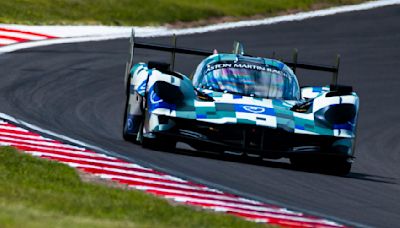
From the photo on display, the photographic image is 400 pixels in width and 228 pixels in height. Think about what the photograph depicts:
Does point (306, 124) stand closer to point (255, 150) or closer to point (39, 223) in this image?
point (255, 150)

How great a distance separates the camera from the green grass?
8.73 m

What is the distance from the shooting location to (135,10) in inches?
1229

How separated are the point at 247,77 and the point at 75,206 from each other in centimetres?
623

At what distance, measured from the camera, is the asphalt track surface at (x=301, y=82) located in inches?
511

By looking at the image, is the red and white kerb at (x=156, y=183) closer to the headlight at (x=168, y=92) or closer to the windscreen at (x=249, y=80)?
the headlight at (x=168, y=92)

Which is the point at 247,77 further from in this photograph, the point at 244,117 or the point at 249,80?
the point at 244,117

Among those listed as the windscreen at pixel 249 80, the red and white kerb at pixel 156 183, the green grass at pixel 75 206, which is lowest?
the red and white kerb at pixel 156 183

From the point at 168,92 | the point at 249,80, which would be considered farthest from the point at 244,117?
the point at 249,80

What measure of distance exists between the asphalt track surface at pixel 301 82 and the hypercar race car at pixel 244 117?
25 cm

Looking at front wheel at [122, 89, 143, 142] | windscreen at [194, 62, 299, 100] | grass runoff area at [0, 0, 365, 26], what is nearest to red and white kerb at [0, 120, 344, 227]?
front wheel at [122, 89, 143, 142]

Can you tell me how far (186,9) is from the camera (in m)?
31.8

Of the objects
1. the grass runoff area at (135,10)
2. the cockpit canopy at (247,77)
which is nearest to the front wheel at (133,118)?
the cockpit canopy at (247,77)

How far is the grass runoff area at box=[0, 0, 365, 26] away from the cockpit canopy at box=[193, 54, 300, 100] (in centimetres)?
1239

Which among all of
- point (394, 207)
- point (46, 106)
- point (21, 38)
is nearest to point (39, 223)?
point (394, 207)
